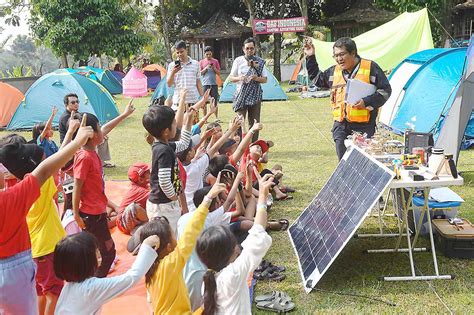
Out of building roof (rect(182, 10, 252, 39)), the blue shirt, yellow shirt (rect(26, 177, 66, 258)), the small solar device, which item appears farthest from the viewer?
building roof (rect(182, 10, 252, 39))

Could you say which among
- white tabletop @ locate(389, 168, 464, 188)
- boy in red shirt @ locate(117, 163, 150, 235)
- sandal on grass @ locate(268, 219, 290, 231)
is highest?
white tabletop @ locate(389, 168, 464, 188)

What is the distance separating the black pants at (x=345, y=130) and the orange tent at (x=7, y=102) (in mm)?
10330

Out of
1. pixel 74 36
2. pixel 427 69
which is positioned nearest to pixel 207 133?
pixel 427 69

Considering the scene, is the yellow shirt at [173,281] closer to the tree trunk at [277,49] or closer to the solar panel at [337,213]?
the solar panel at [337,213]

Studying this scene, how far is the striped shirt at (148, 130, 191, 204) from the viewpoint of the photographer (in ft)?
11.6

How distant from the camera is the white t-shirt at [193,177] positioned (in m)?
4.48

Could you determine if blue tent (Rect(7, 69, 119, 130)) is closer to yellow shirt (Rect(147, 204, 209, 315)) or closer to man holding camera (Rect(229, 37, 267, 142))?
man holding camera (Rect(229, 37, 267, 142))

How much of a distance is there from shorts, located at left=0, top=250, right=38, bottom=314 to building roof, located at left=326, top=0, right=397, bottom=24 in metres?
25.7

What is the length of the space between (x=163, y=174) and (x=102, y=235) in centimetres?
73

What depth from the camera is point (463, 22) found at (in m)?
23.5

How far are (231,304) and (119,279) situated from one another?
0.62 m

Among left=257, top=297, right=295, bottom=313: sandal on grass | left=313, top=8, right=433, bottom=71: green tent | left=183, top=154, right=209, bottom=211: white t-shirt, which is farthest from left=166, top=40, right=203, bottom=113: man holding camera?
left=313, top=8, right=433, bottom=71: green tent

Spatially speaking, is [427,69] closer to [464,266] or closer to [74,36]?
[464,266]

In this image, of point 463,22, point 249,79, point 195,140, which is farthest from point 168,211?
point 463,22
